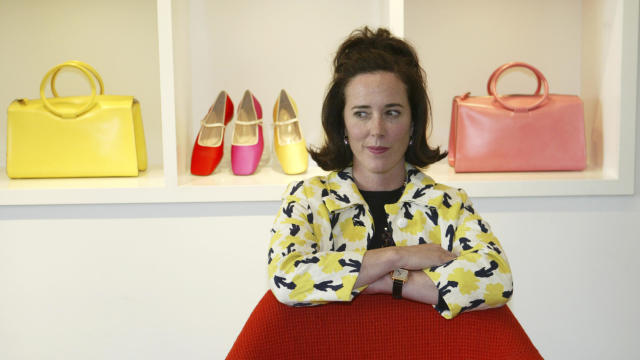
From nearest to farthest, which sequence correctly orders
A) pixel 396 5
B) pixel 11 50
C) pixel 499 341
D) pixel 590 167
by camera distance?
pixel 499 341 < pixel 396 5 < pixel 590 167 < pixel 11 50

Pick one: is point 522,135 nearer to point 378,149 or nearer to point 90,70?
point 378,149

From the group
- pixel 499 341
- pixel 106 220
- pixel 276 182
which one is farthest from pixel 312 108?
pixel 499 341

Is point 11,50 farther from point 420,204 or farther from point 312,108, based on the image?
point 420,204

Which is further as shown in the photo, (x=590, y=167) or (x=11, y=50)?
(x=11, y=50)

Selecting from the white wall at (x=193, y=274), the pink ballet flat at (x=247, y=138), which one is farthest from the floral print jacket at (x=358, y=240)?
the pink ballet flat at (x=247, y=138)

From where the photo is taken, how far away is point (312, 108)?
2.19m

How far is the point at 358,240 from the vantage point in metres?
1.24

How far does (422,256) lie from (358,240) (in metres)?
0.15

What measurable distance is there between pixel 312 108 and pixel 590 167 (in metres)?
0.89

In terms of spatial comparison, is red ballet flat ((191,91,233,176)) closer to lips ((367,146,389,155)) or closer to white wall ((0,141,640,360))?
white wall ((0,141,640,360))

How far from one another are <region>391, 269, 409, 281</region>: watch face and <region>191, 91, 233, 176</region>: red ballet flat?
0.90 meters

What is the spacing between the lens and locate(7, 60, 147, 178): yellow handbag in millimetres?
1865

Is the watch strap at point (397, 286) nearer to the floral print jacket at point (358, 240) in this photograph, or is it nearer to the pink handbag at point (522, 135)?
the floral print jacket at point (358, 240)

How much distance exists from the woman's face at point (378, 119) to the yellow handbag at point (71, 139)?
880 millimetres
